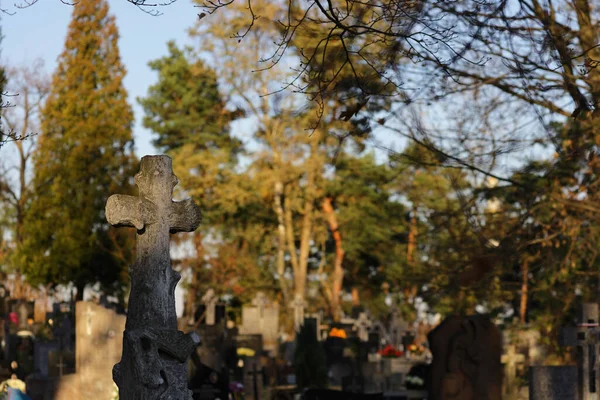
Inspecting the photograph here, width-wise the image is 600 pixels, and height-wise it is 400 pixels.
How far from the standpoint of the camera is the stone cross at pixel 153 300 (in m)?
6.26

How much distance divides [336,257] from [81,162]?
45.3ft

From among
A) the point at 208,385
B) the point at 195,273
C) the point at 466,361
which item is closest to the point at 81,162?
the point at 195,273

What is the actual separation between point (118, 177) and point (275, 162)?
6650 mm

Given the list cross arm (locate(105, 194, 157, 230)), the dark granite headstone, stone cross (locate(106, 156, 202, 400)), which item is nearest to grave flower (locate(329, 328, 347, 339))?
the dark granite headstone

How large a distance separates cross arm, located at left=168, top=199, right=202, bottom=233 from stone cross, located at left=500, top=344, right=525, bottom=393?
12.9 m

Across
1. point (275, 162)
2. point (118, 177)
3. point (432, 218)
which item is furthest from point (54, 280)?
point (432, 218)

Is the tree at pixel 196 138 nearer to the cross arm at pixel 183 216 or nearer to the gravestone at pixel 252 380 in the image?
the gravestone at pixel 252 380

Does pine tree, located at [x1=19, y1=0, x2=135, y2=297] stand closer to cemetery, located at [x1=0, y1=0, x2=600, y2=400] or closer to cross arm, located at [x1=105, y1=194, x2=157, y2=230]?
cemetery, located at [x1=0, y1=0, x2=600, y2=400]

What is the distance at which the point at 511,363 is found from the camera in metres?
22.7

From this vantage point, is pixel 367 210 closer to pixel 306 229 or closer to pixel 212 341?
pixel 306 229

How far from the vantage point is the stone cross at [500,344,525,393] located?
19.9m

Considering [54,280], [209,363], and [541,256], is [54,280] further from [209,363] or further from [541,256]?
[541,256]

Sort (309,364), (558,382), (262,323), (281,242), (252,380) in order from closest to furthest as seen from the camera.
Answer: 1. (558,382)
2. (252,380)
3. (309,364)
4. (262,323)
5. (281,242)

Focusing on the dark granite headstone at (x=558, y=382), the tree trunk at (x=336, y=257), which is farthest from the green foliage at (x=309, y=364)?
the tree trunk at (x=336, y=257)
